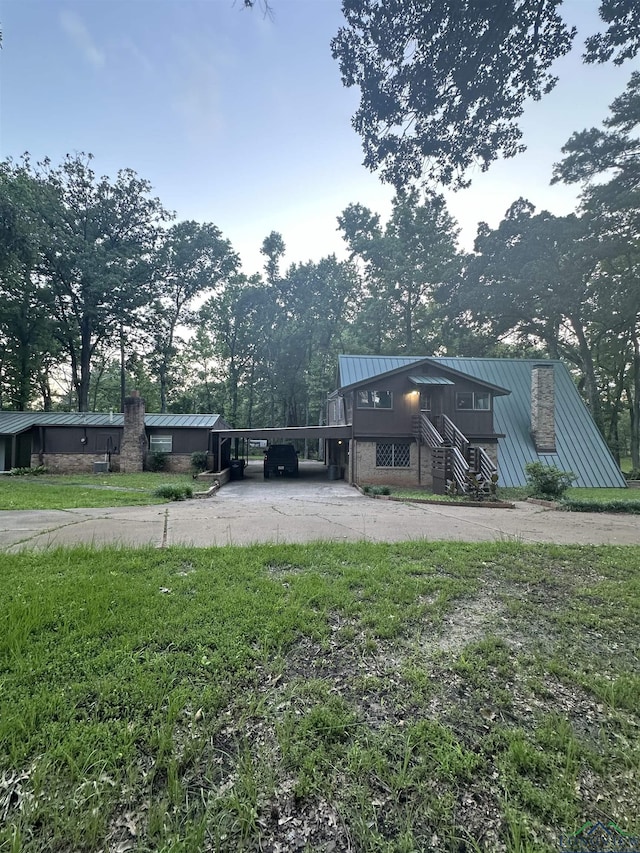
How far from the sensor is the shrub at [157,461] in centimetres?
1959

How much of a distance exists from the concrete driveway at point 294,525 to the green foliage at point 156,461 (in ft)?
35.2

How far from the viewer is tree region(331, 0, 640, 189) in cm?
532

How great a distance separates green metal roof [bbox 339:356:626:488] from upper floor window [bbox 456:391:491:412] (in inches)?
40.0

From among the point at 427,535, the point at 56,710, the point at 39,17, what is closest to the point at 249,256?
the point at 39,17

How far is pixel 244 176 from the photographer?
14.4 meters

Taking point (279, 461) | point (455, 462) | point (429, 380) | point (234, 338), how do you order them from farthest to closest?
point (234, 338)
point (279, 461)
point (429, 380)
point (455, 462)

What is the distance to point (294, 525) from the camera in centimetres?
709

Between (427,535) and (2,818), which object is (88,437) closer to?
(427,535)

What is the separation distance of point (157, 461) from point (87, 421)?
478cm

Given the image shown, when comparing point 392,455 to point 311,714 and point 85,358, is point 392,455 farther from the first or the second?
point 85,358

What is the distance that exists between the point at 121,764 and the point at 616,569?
5.57 metres

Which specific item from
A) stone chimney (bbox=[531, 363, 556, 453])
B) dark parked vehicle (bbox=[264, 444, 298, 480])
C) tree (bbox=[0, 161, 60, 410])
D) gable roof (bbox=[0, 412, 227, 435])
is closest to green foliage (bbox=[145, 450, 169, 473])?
gable roof (bbox=[0, 412, 227, 435])

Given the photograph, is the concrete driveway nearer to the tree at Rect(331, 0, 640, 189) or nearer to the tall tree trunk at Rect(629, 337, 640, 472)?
the tree at Rect(331, 0, 640, 189)

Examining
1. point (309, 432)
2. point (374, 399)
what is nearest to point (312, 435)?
point (309, 432)
